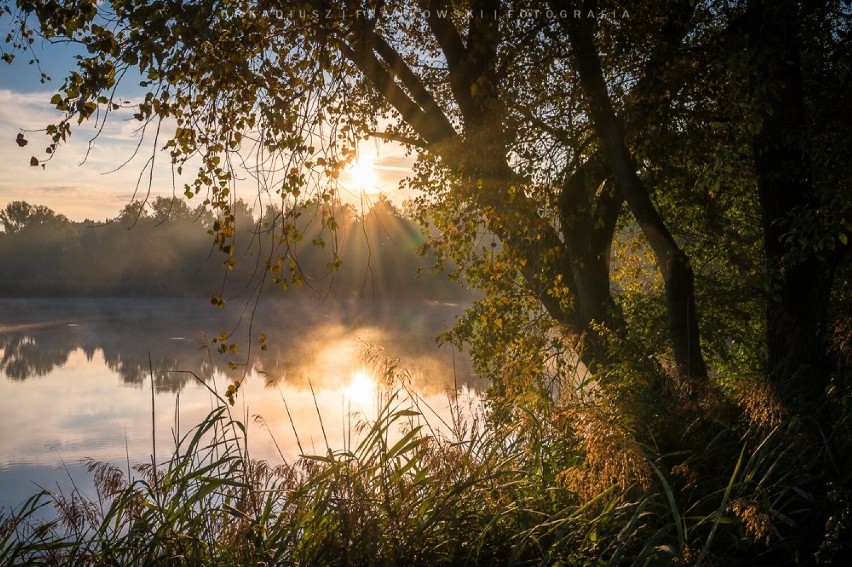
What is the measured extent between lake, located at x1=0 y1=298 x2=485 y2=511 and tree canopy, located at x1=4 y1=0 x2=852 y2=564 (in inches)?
46.8

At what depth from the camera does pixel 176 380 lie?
60.4 ft

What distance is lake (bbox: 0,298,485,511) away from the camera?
10.5m

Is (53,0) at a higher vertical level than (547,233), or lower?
higher

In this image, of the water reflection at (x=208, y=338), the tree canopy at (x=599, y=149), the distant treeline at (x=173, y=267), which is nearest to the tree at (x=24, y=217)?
the distant treeline at (x=173, y=267)

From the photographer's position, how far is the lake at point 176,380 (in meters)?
10.5

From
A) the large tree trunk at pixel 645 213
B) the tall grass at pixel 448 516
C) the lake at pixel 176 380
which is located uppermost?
the large tree trunk at pixel 645 213

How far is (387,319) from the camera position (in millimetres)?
35188

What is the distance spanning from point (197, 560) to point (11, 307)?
44500 millimetres

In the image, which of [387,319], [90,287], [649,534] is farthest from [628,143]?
[90,287]

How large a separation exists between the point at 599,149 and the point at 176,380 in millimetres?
13991

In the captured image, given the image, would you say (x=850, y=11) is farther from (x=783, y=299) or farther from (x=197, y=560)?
(x=197, y=560)

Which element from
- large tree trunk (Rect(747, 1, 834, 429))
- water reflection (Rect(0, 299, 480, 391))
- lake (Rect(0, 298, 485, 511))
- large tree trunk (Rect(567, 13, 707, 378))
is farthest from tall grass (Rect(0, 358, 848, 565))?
water reflection (Rect(0, 299, 480, 391))

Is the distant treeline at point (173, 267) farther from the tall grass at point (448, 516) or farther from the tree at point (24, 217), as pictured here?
the tall grass at point (448, 516)

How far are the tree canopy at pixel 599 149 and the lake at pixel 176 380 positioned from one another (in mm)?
1189
